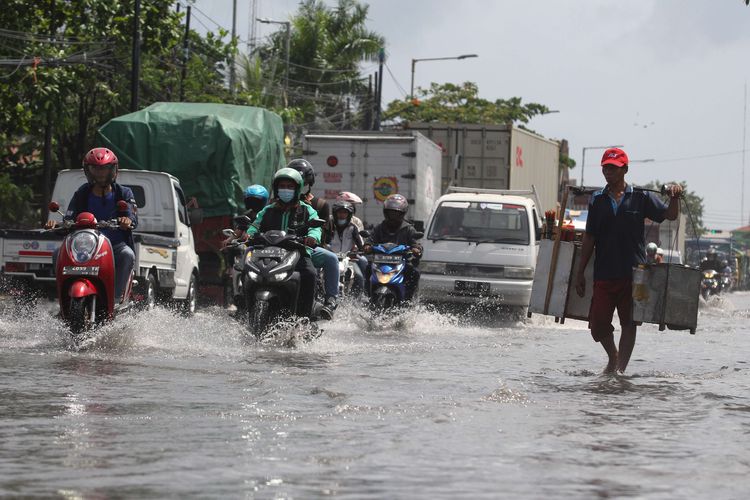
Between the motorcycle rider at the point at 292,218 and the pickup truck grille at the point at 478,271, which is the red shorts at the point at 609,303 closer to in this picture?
the motorcycle rider at the point at 292,218

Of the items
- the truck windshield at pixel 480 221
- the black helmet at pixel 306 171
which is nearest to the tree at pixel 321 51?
the truck windshield at pixel 480 221

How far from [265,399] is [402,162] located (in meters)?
17.8

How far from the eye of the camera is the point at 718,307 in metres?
31.8

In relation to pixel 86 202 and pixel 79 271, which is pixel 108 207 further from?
pixel 79 271

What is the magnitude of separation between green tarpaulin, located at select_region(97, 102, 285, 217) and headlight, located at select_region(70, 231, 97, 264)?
10408 millimetres

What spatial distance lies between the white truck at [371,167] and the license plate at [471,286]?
6.87 m

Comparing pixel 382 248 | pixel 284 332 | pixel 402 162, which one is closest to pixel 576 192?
pixel 284 332

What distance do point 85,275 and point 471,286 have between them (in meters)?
8.34

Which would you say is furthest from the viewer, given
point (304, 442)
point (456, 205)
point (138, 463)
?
point (456, 205)

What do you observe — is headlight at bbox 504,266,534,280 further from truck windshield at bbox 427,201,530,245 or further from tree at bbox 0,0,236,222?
tree at bbox 0,0,236,222

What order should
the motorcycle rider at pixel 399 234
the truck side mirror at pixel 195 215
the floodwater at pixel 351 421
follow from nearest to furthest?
the floodwater at pixel 351 421 < the truck side mirror at pixel 195 215 < the motorcycle rider at pixel 399 234

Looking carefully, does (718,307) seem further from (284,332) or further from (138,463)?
(138,463)

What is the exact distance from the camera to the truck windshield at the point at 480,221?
18953mm

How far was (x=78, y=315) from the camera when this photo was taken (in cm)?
1059
